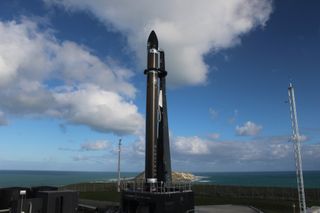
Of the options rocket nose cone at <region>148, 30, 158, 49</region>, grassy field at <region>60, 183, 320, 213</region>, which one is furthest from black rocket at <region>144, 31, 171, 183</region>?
grassy field at <region>60, 183, 320, 213</region>

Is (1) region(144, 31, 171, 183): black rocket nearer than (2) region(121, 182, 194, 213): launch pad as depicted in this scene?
A: No

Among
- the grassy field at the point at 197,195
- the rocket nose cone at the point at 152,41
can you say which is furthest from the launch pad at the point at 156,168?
the grassy field at the point at 197,195

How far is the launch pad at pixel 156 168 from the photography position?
3375cm

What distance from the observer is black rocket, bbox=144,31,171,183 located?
3838 centimetres

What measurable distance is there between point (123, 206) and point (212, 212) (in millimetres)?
10010

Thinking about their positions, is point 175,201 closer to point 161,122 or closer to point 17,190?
point 161,122

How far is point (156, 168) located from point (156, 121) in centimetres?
531

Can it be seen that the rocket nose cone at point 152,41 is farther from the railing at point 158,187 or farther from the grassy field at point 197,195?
the grassy field at point 197,195

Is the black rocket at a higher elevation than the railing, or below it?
higher

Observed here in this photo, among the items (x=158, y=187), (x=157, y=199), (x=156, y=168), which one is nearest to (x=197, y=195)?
(x=156, y=168)

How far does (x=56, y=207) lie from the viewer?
31906 mm

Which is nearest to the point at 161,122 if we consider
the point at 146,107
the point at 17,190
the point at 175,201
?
the point at 146,107

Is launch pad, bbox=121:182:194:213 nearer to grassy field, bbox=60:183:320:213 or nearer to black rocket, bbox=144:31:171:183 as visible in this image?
black rocket, bbox=144:31:171:183

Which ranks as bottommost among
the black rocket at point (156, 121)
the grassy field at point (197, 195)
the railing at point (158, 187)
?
the grassy field at point (197, 195)
